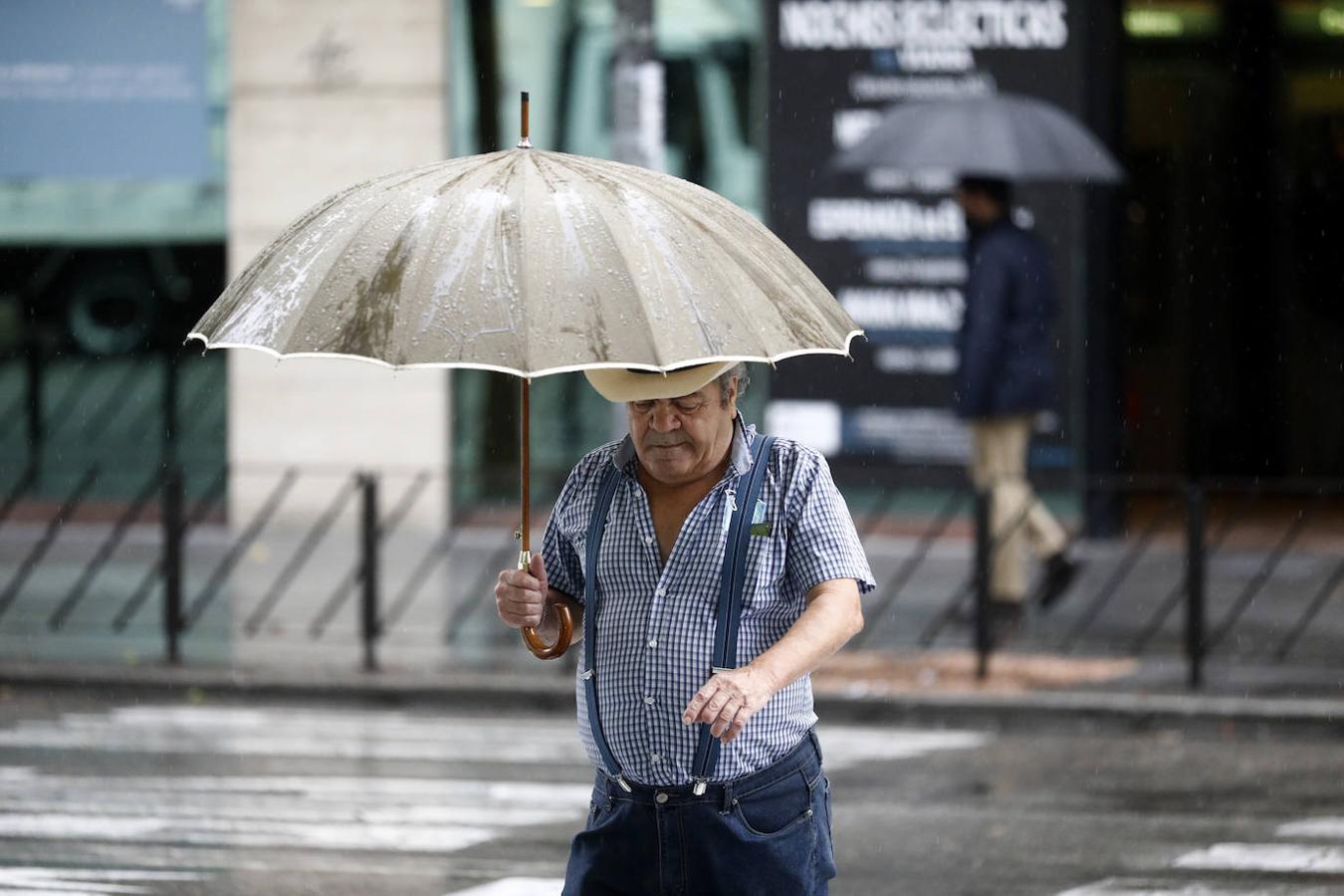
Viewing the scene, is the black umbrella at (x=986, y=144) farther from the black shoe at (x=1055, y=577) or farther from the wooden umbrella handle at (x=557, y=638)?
the wooden umbrella handle at (x=557, y=638)

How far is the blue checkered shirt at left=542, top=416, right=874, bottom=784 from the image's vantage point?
3707 millimetres

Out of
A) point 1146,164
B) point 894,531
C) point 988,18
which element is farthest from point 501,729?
point 1146,164

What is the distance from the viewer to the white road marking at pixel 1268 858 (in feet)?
22.4

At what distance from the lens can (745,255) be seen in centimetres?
375

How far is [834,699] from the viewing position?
31.3 ft

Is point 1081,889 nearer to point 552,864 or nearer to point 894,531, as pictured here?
point 552,864

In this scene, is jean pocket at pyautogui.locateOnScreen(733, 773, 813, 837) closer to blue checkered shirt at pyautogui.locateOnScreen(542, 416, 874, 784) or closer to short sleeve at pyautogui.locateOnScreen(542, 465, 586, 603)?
blue checkered shirt at pyautogui.locateOnScreen(542, 416, 874, 784)

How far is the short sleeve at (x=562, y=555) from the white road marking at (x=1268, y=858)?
3.49 m

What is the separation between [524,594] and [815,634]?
52 cm

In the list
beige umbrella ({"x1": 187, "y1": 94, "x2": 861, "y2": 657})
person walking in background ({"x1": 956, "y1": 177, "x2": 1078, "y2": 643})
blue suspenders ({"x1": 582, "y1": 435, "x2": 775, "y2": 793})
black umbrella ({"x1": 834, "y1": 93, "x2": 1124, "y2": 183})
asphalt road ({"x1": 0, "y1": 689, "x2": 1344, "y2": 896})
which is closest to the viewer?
beige umbrella ({"x1": 187, "y1": 94, "x2": 861, "y2": 657})

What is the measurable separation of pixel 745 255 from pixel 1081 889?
11.2ft

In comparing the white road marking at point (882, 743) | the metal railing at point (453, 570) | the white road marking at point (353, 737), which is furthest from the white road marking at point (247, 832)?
the metal railing at point (453, 570)

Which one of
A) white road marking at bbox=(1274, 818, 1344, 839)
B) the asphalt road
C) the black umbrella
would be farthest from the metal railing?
white road marking at bbox=(1274, 818, 1344, 839)

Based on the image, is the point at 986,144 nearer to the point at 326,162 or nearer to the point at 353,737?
the point at 353,737
